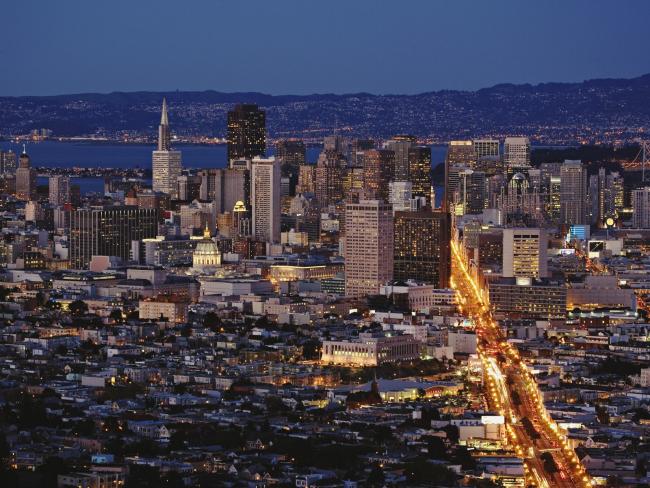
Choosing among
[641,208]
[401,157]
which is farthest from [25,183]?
[641,208]

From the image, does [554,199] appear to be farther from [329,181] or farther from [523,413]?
[523,413]

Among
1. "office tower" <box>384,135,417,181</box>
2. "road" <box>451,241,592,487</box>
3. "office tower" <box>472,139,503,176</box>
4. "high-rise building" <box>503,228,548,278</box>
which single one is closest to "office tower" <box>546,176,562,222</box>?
"office tower" <box>472,139,503,176</box>

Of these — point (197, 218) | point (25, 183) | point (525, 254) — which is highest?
point (25, 183)

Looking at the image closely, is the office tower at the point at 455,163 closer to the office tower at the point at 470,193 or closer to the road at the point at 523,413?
the office tower at the point at 470,193

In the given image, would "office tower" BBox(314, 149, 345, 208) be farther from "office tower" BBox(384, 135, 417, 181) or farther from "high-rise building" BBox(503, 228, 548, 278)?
"high-rise building" BBox(503, 228, 548, 278)

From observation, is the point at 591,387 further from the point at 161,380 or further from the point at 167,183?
the point at 167,183

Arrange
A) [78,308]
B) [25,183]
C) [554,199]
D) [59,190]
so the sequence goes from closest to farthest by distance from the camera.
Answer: [78,308] < [554,199] < [59,190] < [25,183]
